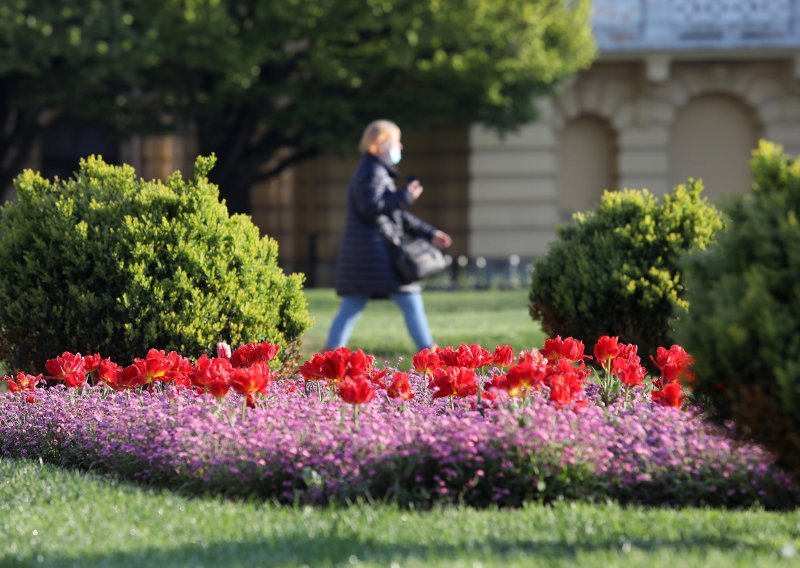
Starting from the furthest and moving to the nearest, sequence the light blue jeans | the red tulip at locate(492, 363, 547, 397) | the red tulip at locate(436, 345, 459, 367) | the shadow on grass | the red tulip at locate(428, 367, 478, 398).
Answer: the light blue jeans
the red tulip at locate(436, 345, 459, 367)
the red tulip at locate(428, 367, 478, 398)
the red tulip at locate(492, 363, 547, 397)
the shadow on grass

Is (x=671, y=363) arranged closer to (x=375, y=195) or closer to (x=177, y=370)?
(x=177, y=370)

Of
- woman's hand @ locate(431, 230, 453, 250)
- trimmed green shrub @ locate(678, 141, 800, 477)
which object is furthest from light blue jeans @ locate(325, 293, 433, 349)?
trimmed green shrub @ locate(678, 141, 800, 477)

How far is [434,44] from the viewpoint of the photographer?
22.3 metres

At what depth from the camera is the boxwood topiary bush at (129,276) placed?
869 cm

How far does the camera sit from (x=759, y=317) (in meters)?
4.90

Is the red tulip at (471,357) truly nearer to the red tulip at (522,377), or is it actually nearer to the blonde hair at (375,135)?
the red tulip at (522,377)

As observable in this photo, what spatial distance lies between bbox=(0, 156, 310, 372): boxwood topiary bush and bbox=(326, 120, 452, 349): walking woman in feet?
6.26

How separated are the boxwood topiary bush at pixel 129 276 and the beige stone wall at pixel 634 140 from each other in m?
18.2

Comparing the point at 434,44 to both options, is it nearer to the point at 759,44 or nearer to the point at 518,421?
the point at 759,44

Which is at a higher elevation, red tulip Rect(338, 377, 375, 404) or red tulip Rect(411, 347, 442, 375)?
red tulip Rect(411, 347, 442, 375)

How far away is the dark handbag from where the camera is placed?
10883 millimetres

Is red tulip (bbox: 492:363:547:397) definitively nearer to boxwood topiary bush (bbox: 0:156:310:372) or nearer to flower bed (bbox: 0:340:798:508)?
flower bed (bbox: 0:340:798:508)

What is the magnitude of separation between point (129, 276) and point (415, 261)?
2.89 metres

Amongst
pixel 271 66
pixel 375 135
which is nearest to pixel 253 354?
pixel 375 135
